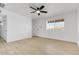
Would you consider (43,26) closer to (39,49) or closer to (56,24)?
(56,24)

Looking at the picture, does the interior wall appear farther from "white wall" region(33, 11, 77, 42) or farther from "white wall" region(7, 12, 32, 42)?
"white wall" region(33, 11, 77, 42)

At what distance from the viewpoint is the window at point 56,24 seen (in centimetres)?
625

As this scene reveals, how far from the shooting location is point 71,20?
538 cm

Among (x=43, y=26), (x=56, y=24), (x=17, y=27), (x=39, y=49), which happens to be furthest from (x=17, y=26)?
(x=56, y=24)

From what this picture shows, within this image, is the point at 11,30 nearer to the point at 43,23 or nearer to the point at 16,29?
the point at 16,29

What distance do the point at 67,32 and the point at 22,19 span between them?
410 centimetres

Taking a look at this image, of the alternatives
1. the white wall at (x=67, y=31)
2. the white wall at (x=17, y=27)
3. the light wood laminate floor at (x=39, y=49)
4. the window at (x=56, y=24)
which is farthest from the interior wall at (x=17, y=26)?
the window at (x=56, y=24)

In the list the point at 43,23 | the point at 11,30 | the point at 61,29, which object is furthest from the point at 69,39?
the point at 11,30

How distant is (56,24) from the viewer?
6.73m

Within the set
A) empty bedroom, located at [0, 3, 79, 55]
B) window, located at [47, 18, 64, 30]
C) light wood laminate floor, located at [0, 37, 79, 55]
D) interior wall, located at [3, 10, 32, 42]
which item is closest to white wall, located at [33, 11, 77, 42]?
empty bedroom, located at [0, 3, 79, 55]

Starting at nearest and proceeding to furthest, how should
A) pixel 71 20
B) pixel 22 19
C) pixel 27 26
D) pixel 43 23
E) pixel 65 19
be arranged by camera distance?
pixel 71 20
pixel 65 19
pixel 22 19
pixel 27 26
pixel 43 23

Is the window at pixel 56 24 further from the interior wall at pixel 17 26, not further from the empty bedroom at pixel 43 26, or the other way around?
the interior wall at pixel 17 26

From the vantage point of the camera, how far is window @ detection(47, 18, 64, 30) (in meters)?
6.25

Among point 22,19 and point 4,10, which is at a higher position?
point 4,10
